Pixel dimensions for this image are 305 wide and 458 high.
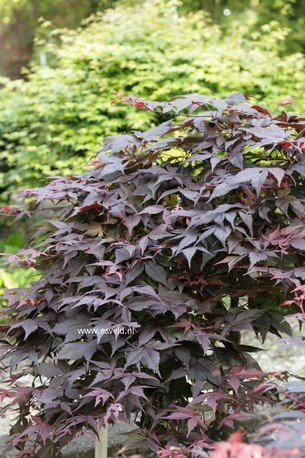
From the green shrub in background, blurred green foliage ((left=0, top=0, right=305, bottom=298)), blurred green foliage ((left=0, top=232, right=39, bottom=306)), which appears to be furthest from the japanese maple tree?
the green shrub in background

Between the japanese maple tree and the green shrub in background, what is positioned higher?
the japanese maple tree

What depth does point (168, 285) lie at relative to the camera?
1.89 m

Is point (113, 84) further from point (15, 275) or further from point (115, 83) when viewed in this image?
point (15, 275)

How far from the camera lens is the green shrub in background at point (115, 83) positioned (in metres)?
5.32

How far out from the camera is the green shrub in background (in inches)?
209

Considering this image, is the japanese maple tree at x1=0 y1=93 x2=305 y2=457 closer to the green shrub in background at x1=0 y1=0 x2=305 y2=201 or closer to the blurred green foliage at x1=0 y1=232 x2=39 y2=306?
the blurred green foliage at x1=0 y1=232 x2=39 y2=306

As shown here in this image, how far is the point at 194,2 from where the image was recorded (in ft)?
34.4

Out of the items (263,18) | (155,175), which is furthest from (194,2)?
(155,175)

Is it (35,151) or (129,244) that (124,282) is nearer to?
(129,244)

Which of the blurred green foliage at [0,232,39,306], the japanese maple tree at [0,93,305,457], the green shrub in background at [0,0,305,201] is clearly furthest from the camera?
the green shrub in background at [0,0,305,201]

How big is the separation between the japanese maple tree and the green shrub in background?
306 cm

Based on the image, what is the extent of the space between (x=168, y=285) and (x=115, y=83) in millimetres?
3888

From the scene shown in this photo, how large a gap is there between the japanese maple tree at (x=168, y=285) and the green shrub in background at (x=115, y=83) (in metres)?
3.06

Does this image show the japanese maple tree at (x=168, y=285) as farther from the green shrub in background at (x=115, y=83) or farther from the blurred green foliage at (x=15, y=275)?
the green shrub in background at (x=115, y=83)
